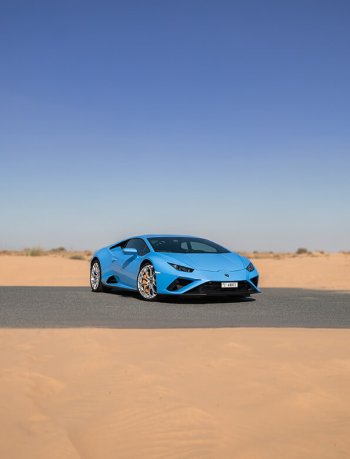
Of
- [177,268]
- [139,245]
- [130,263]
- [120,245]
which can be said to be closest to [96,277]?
[120,245]

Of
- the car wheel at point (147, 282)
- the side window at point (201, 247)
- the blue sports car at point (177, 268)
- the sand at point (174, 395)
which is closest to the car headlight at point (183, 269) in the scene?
the blue sports car at point (177, 268)

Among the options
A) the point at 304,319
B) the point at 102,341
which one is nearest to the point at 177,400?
the point at 102,341

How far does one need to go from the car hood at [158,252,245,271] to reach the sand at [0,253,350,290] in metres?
9.02

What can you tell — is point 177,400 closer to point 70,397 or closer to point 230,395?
point 230,395

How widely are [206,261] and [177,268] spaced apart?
72 cm

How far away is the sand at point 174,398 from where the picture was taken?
362 centimetres

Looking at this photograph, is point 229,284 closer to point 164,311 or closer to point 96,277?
point 164,311

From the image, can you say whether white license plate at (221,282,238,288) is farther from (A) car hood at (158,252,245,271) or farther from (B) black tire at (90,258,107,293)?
(B) black tire at (90,258,107,293)

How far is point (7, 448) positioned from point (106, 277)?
1168 centimetres

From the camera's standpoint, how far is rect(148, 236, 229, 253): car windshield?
548 inches

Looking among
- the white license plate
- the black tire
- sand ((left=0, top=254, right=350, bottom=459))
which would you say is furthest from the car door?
sand ((left=0, top=254, right=350, bottom=459))

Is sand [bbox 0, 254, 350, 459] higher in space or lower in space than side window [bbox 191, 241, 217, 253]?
lower

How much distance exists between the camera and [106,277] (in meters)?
15.2

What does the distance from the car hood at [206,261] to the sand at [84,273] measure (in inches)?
355
